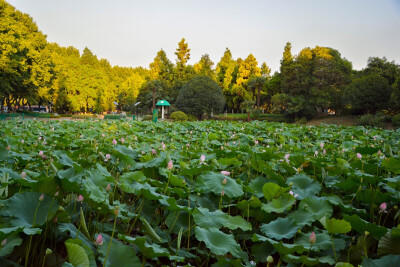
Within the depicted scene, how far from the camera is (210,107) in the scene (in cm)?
2953

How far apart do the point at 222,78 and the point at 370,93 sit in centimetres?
2401

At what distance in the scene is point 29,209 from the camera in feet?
4.03

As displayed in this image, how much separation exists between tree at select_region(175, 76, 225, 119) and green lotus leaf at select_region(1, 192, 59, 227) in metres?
27.6

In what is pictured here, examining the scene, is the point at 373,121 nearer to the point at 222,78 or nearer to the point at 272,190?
the point at 272,190

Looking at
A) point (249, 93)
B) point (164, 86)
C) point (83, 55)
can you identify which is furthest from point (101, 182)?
point (83, 55)

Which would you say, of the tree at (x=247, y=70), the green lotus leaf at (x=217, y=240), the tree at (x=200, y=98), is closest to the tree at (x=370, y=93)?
the tree at (x=200, y=98)

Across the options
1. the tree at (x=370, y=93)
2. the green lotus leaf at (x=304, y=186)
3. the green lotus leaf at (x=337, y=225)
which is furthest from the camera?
the tree at (x=370, y=93)

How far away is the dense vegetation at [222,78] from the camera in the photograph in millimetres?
21906

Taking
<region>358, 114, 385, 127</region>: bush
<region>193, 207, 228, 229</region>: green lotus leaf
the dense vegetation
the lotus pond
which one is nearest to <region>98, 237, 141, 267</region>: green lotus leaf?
the lotus pond

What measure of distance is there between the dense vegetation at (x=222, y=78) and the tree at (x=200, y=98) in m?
5.17

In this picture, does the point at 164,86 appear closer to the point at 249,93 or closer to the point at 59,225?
the point at 249,93

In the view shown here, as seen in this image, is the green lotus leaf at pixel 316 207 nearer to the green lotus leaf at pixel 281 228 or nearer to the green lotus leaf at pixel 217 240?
the green lotus leaf at pixel 281 228

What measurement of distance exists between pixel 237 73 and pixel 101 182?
135ft

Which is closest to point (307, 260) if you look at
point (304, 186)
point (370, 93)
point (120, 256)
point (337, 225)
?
point (337, 225)
